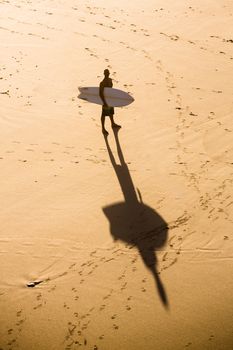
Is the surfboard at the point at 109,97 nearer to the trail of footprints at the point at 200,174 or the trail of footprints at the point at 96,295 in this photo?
the trail of footprints at the point at 200,174

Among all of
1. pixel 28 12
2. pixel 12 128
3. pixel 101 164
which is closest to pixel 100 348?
pixel 101 164

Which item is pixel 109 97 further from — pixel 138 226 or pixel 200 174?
pixel 138 226

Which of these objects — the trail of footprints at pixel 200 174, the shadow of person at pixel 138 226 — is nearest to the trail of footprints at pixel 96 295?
the shadow of person at pixel 138 226

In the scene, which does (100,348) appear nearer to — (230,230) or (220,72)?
(230,230)

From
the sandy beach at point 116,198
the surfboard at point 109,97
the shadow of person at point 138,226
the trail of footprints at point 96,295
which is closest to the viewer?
the trail of footprints at point 96,295

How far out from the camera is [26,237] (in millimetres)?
6191

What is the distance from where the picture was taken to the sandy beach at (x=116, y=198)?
5082mm

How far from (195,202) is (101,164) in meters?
1.92

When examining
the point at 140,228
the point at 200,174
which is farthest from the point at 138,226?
the point at 200,174

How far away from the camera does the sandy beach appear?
508cm

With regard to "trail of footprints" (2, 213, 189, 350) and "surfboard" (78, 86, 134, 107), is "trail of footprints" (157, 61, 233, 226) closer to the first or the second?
"trail of footprints" (2, 213, 189, 350)

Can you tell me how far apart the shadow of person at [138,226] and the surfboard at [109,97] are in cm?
211

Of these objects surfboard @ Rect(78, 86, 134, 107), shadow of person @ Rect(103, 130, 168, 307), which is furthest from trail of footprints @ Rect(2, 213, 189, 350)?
surfboard @ Rect(78, 86, 134, 107)

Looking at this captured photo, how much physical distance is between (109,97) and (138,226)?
10.9 feet
